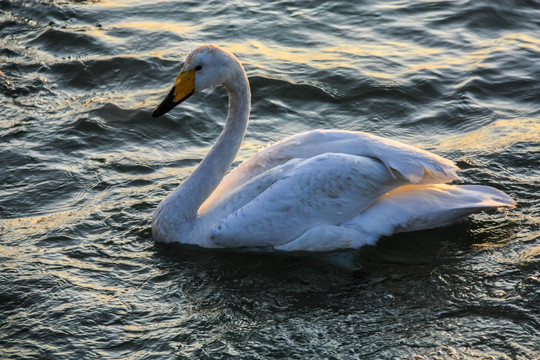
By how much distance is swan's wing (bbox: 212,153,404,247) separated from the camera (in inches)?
254

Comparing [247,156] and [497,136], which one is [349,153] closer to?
[247,156]

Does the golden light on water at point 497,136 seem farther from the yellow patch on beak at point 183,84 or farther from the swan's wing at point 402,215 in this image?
the yellow patch on beak at point 183,84

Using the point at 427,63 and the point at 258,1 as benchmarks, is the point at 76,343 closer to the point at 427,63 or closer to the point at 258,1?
the point at 427,63

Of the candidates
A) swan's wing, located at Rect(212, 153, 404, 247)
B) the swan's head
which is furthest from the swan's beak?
swan's wing, located at Rect(212, 153, 404, 247)

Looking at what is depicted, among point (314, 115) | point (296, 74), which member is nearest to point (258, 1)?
point (296, 74)

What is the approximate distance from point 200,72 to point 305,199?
4.83 feet

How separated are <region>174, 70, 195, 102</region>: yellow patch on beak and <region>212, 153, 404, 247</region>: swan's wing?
1152 mm

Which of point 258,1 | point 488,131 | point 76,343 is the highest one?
point 258,1

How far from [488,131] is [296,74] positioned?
273 centimetres

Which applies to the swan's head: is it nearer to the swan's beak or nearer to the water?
the swan's beak

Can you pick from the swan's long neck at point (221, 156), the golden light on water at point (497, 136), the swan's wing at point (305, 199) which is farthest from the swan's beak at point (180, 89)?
the golden light on water at point (497, 136)

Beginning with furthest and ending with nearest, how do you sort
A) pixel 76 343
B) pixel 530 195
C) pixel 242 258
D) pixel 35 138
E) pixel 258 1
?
pixel 258 1
pixel 35 138
pixel 530 195
pixel 242 258
pixel 76 343

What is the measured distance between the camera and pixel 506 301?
580 cm

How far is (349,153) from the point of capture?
6.70 metres
